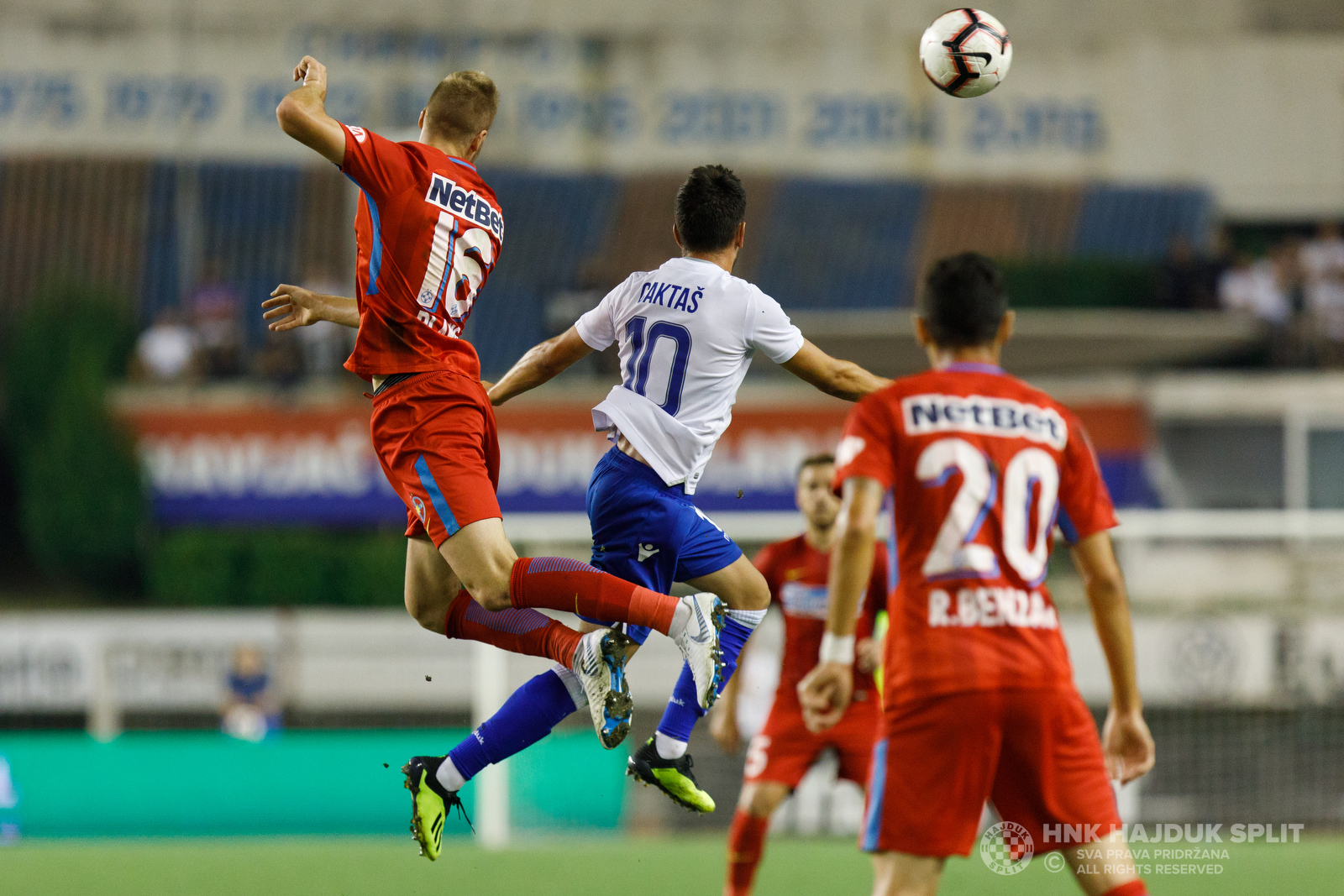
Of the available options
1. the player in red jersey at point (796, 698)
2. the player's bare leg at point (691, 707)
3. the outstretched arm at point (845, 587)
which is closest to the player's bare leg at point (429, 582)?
the player's bare leg at point (691, 707)

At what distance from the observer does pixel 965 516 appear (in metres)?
4.16

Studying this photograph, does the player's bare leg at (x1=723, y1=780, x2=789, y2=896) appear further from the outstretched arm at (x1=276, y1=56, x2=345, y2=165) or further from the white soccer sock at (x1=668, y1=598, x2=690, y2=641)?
the outstretched arm at (x1=276, y1=56, x2=345, y2=165)

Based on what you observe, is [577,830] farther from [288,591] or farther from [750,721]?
[288,591]

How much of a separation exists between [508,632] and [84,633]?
1034 centimetres

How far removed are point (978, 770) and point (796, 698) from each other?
4.13 metres

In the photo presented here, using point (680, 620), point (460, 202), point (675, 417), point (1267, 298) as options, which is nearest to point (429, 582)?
point (680, 620)

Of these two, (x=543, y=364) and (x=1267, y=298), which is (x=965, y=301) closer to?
(x=543, y=364)

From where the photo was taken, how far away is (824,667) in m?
4.15

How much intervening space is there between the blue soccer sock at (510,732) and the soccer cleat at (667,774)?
0.38 metres

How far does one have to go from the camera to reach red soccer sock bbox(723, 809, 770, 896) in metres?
7.98

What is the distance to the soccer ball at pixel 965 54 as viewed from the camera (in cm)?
638

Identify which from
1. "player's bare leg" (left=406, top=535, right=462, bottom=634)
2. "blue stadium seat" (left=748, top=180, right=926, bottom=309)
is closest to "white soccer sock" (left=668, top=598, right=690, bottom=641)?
"player's bare leg" (left=406, top=535, right=462, bottom=634)

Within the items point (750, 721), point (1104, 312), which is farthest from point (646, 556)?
point (1104, 312)

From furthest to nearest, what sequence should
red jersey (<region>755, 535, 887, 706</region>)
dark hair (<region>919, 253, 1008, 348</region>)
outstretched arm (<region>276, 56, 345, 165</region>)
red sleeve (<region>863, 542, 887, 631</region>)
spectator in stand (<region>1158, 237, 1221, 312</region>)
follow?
spectator in stand (<region>1158, 237, 1221, 312</region>), red jersey (<region>755, 535, 887, 706</region>), red sleeve (<region>863, 542, 887, 631</region>), outstretched arm (<region>276, 56, 345, 165</region>), dark hair (<region>919, 253, 1008, 348</region>)
